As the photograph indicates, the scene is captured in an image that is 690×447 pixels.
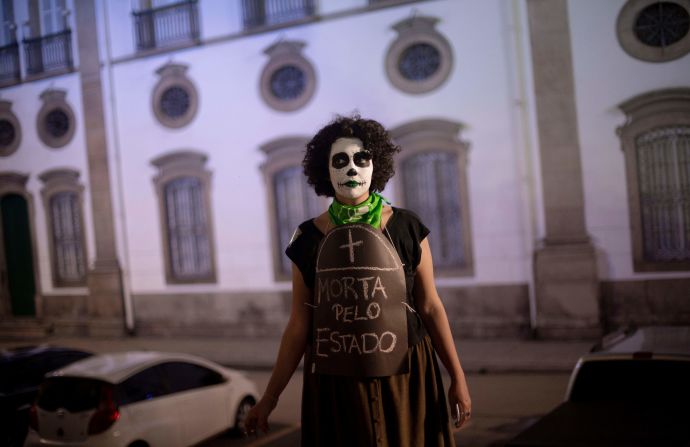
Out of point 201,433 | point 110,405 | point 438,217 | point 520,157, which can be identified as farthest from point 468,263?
point 110,405

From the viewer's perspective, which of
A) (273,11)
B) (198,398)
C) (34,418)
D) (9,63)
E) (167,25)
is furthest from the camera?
(167,25)

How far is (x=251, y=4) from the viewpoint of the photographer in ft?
45.3

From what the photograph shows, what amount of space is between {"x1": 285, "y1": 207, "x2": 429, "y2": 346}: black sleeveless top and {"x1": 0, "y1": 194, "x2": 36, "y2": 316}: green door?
14955 mm

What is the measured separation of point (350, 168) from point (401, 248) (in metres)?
0.45

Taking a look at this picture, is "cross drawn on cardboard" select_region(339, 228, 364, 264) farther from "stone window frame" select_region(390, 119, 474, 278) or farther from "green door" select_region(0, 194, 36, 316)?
"green door" select_region(0, 194, 36, 316)

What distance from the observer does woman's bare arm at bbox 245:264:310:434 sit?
130 inches

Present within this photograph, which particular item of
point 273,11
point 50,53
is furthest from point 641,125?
point 50,53

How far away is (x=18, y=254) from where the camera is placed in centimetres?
1655

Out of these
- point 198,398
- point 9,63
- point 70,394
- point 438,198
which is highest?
point 9,63

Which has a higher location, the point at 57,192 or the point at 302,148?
the point at 302,148

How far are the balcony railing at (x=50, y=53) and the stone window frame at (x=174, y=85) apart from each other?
2.21 meters

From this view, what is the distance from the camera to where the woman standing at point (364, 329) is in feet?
10.2

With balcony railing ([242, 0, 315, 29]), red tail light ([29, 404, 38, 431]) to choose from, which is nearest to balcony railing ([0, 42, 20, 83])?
balcony railing ([242, 0, 315, 29])

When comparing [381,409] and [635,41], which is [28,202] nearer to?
[635,41]
